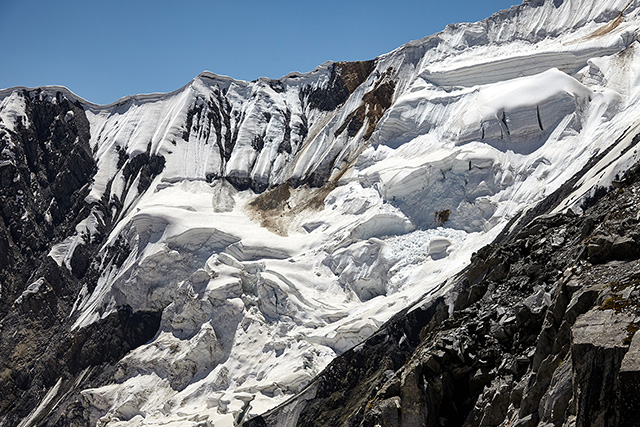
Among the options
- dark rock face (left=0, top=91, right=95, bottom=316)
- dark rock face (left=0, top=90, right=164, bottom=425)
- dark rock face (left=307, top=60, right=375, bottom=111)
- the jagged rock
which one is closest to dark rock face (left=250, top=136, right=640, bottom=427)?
the jagged rock

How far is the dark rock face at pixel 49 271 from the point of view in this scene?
2025 inches

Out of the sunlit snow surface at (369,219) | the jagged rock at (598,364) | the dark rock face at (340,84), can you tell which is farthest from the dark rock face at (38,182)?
the jagged rock at (598,364)

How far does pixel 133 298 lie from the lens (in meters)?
52.5

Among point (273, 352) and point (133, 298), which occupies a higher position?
point (133, 298)

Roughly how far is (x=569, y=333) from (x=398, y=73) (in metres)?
53.9

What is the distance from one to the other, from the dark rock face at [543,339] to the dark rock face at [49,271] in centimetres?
3651

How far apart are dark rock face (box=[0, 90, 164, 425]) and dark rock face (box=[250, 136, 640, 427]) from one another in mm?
36512

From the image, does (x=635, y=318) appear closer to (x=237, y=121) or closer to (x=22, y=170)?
(x=237, y=121)

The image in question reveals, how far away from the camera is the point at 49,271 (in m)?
62.0

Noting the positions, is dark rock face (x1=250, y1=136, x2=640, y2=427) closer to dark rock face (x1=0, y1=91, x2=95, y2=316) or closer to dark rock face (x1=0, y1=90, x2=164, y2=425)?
dark rock face (x1=0, y1=90, x2=164, y2=425)

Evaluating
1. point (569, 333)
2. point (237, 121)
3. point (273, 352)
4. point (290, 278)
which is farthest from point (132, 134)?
point (569, 333)

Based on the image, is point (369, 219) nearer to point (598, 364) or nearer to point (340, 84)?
point (340, 84)

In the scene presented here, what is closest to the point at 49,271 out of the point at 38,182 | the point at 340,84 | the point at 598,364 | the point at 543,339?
the point at 38,182

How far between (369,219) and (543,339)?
1402 inches
